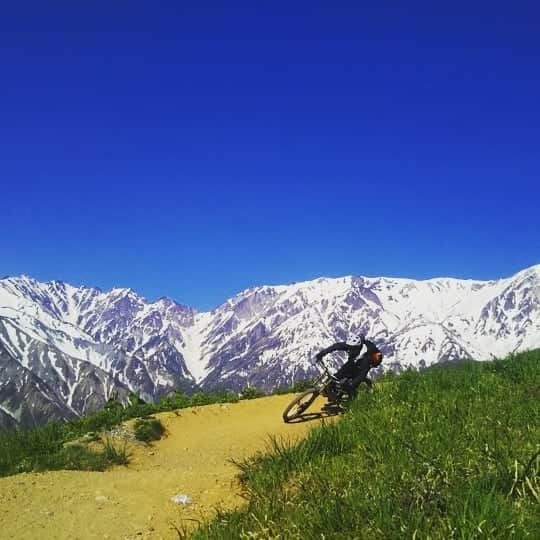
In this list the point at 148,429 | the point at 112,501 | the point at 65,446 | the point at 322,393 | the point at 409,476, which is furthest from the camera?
the point at 322,393

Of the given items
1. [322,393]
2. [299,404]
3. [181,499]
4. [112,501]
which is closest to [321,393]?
[322,393]

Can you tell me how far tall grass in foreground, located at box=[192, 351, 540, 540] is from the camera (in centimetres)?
514

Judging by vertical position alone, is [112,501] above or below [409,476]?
below

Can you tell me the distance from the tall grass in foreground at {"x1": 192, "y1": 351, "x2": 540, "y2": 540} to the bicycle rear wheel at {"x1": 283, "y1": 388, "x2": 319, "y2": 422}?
7078 mm

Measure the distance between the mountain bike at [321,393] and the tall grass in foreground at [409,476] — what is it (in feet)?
20.8

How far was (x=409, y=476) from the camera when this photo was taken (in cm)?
656

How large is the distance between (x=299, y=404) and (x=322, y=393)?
126 centimetres

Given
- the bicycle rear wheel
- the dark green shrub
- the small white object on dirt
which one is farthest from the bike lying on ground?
the small white object on dirt

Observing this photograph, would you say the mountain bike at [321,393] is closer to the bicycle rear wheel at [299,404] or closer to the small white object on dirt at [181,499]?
the bicycle rear wheel at [299,404]

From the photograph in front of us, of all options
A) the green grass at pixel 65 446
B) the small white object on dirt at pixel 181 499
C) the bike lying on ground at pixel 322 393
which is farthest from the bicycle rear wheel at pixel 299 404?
the small white object on dirt at pixel 181 499

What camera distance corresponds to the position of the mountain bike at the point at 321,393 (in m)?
18.1

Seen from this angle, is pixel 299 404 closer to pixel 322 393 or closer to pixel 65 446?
pixel 322 393

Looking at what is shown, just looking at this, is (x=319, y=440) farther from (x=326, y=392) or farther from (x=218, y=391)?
(x=218, y=391)

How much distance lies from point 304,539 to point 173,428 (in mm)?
15182
